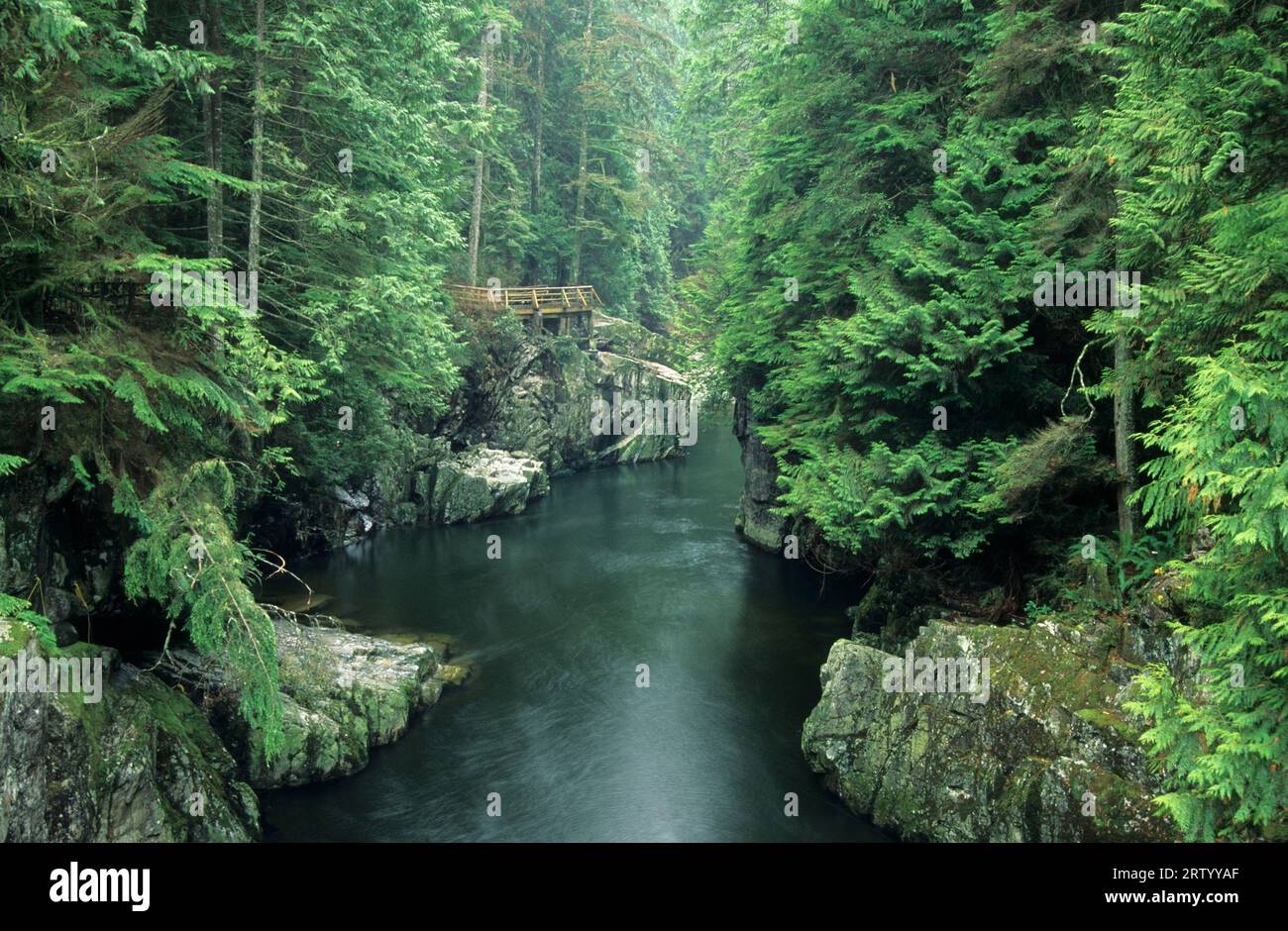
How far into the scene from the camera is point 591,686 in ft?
46.8

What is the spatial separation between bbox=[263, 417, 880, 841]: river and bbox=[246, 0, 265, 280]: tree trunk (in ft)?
23.2

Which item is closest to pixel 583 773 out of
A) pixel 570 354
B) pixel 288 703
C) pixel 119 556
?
pixel 288 703

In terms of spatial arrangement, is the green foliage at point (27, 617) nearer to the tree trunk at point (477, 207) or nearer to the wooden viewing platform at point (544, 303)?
the wooden viewing platform at point (544, 303)

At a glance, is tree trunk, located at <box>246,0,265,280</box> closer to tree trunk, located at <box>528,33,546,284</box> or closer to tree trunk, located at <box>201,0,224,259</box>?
tree trunk, located at <box>201,0,224,259</box>

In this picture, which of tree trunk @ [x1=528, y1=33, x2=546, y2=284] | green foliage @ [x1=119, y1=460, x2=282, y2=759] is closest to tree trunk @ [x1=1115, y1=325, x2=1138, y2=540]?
green foliage @ [x1=119, y1=460, x2=282, y2=759]

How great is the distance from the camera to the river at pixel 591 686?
34.5 feet

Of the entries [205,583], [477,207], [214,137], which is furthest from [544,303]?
[205,583]

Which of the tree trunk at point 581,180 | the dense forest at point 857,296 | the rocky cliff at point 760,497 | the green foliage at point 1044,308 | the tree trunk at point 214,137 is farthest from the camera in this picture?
the tree trunk at point 581,180

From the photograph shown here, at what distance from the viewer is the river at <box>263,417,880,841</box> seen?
10523 millimetres

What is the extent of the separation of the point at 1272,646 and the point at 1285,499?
1.41 meters

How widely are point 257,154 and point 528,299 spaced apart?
17029mm

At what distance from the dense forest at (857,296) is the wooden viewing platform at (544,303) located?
7.36 metres

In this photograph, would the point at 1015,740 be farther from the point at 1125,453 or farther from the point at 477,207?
the point at 477,207

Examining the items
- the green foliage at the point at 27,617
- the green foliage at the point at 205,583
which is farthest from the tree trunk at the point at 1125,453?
the green foliage at the point at 27,617
